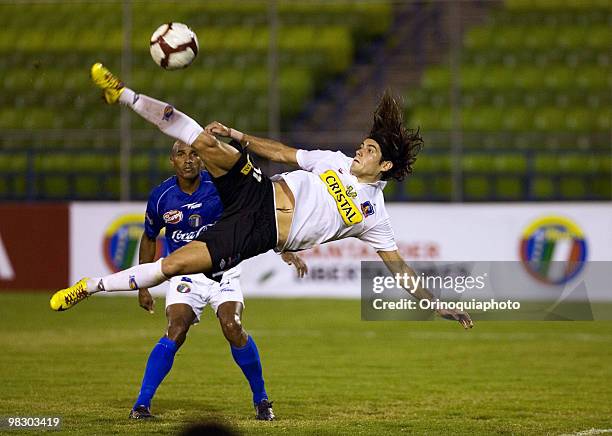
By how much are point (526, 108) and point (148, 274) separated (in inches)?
555

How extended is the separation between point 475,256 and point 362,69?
592 cm

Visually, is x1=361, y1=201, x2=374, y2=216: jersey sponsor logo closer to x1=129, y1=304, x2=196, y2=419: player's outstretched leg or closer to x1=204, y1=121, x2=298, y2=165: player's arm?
x1=204, y1=121, x2=298, y2=165: player's arm

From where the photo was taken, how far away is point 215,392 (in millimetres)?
10125

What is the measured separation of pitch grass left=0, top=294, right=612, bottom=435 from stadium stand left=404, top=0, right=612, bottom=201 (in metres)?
3.04

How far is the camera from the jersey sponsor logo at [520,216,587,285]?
17062 millimetres

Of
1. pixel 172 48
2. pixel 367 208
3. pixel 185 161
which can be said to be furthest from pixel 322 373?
pixel 172 48

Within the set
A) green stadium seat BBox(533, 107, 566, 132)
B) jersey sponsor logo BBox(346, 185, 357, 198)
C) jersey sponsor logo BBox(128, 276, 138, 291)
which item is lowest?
jersey sponsor logo BBox(128, 276, 138, 291)

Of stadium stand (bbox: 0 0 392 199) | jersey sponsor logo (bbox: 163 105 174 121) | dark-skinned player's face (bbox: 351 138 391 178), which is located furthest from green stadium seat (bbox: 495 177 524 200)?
jersey sponsor logo (bbox: 163 105 174 121)

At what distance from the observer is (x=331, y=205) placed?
791 cm

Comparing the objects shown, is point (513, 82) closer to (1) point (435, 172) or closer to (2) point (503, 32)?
(2) point (503, 32)

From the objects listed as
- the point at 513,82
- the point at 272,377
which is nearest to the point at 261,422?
the point at 272,377

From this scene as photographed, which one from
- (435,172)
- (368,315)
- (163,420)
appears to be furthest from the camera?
(435,172)

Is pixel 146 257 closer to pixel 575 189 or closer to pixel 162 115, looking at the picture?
pixel 162 115

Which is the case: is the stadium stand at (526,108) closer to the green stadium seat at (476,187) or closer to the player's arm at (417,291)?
the green stadium seat at (476,187)
